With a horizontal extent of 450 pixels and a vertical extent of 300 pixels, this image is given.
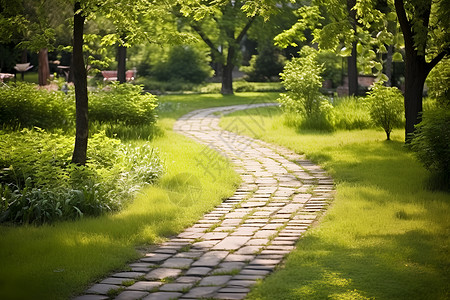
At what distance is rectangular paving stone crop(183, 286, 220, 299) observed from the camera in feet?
16.4

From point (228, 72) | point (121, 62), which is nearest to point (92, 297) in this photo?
point (121, 62)

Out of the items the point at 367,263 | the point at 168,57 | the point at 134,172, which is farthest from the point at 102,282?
the point at 168,57

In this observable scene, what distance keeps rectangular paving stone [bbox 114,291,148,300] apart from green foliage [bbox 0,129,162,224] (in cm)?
262

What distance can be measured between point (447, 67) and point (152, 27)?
42.1 ft

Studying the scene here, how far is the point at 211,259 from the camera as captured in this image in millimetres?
6047

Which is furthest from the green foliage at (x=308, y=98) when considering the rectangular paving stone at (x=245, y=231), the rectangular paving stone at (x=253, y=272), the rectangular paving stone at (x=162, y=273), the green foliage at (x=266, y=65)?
the green foliage at (x=266, y=65)

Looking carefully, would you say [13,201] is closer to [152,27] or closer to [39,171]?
[39,171]

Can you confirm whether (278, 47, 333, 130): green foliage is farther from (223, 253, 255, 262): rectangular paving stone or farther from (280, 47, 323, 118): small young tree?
(223, 253, 255, 262): rectangular paving stone

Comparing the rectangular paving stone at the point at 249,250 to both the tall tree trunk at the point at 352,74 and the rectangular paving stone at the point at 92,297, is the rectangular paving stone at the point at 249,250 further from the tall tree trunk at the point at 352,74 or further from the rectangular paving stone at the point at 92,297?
the tall tree trunk at the point at 352,74

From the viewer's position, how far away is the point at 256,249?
20.9 feet

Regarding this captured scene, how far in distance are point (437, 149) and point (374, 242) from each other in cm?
289

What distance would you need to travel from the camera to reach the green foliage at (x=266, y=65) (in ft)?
120

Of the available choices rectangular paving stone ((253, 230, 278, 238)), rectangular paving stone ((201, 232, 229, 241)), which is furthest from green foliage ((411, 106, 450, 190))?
rectangular paving stone ((201, 232, 229, 241))

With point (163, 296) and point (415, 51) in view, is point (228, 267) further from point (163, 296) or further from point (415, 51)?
point (415, 51)
